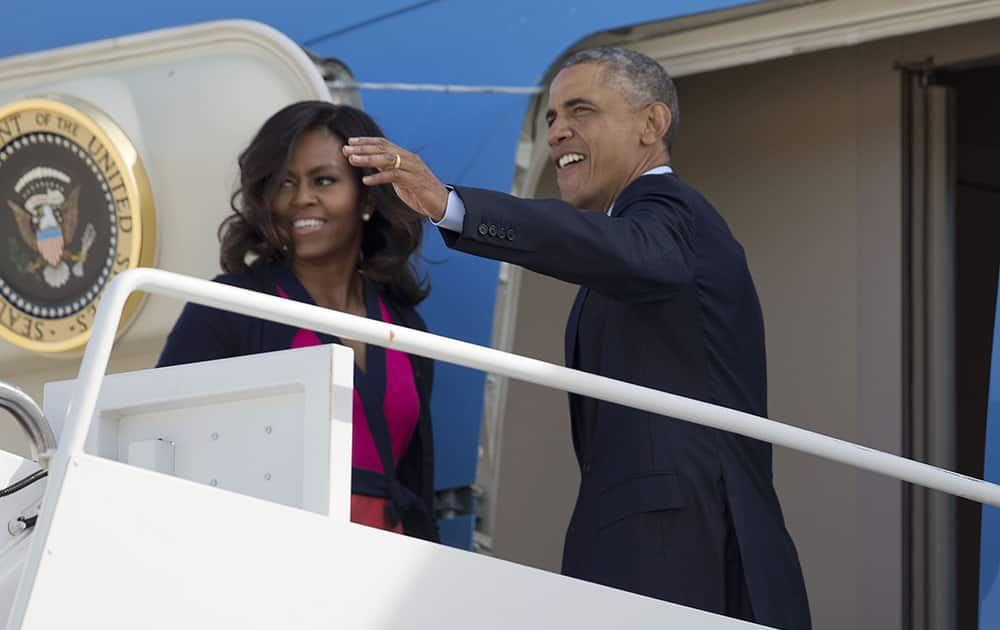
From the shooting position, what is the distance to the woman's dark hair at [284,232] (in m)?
3.71

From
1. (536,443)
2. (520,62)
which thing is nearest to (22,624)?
(520,62)

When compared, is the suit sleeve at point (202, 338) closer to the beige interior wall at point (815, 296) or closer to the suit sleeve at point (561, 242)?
the suit sleeve at point (561, 242)

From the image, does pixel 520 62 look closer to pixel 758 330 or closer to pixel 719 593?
pixel 758 330

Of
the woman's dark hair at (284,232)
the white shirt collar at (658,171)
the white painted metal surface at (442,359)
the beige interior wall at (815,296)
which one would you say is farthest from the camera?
the beige interior wall at (815,296)

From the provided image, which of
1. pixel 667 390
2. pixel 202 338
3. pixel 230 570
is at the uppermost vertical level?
pixel 202 338

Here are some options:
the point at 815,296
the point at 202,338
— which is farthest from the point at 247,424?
the point at 815,296

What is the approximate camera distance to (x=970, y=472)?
4.73 m

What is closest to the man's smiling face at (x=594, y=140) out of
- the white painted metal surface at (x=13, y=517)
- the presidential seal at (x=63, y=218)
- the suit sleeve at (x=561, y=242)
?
the suit sleeve at (x=561, y=242)

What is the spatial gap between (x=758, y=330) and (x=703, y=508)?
40cm

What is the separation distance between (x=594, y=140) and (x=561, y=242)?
0.57 m

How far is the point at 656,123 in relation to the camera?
334cm

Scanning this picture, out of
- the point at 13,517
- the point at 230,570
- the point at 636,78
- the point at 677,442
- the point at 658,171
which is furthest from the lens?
the point at 636,78

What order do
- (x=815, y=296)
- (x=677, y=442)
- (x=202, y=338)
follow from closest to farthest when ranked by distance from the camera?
(x=677, y=442) → (x=202, y=338) → (x=815, y=296)

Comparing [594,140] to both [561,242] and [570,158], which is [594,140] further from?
[561,242]
